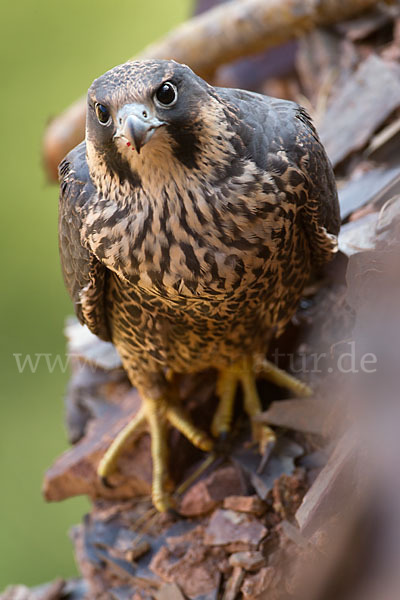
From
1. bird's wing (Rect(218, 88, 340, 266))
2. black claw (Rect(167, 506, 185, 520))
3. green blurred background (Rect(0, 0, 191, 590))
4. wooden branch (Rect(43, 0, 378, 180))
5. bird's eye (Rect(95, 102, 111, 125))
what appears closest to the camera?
bird's eye (Rect(95, 102, 111, 125))

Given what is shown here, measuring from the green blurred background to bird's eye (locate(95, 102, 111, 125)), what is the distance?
117 inches

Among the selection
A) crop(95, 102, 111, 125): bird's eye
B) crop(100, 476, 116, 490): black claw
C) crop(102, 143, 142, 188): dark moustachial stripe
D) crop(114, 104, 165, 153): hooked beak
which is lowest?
crop(100, 476, 116, 490): black claw

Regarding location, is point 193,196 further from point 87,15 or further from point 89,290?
point 87,15

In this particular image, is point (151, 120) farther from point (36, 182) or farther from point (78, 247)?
point (36, 182)

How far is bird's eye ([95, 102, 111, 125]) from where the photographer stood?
1498 mm

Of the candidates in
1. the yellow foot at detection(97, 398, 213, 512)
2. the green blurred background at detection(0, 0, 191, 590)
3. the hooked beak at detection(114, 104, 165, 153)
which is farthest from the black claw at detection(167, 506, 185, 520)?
the green blurred background at detection(0, 0, 191, 590)

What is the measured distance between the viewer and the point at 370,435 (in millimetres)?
716

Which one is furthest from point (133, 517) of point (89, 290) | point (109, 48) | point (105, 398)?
point (109, 48)

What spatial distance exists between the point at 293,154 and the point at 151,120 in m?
0.45

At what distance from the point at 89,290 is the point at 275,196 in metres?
0.61

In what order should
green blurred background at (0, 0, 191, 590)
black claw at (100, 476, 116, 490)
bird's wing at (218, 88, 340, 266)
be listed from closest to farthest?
bird's wing at (218, 88, 340, 266)
black claw at (100, 476, 116, 490)
green blurred background at (0, 0, 191, 590)

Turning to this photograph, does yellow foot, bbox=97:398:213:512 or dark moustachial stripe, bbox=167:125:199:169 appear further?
yellow foot, bbox=97:398:213:512

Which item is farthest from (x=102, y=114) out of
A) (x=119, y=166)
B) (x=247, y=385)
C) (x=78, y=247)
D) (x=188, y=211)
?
(x=247, y=385)

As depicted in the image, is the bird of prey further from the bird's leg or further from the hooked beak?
the bird's leg
